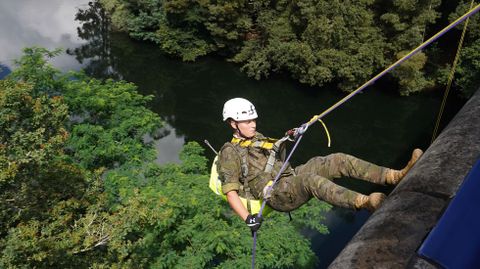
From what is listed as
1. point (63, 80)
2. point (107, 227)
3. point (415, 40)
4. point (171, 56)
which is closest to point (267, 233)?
point (107, 227)

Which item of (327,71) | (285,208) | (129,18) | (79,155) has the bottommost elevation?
(285,208)

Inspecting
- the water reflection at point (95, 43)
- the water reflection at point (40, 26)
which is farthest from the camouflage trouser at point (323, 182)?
the water reflection at point (40, 26)

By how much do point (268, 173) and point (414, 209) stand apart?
2703 millimetres

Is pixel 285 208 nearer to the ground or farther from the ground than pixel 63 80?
nearer to the ground

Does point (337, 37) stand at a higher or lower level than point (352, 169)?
higher

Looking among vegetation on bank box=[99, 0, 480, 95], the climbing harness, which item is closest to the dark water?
vegetation on bank box=[99, 0, 480, 95]

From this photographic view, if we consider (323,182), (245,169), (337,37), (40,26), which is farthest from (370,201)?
(40,26)

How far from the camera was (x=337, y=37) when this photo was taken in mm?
26516

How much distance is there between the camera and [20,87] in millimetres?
7516

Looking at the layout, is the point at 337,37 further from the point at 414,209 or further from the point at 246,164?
the point at 414,209

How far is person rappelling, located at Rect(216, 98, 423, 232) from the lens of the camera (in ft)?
12.8

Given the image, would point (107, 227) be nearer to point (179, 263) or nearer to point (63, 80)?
point (179, 263)

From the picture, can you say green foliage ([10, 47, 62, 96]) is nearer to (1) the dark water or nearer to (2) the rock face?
(1) the dark water

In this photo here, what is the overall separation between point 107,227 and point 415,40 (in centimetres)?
2388
